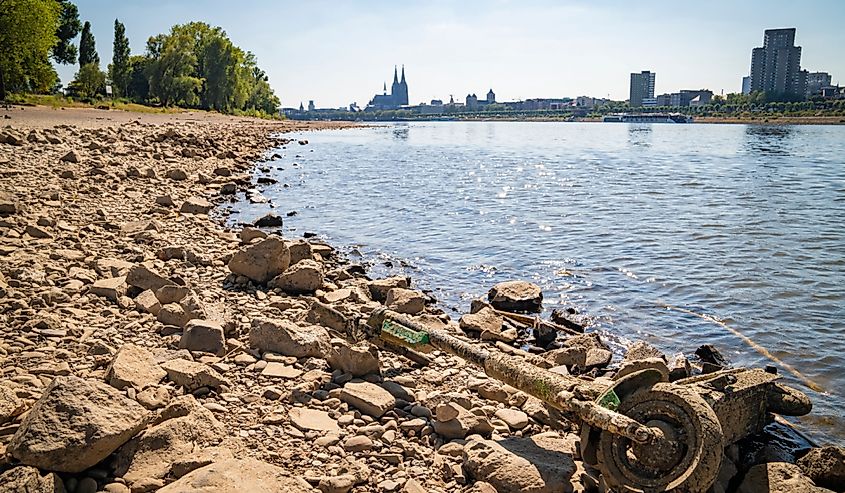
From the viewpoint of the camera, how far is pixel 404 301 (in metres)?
8.69

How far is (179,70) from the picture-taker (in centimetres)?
7444

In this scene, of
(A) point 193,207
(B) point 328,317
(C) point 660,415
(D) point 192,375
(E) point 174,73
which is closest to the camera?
(C) point 660,415

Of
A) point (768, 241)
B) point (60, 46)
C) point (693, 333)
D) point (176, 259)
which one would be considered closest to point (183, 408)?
point (176, 259)

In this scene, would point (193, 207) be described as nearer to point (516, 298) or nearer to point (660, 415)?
point (516, 298)

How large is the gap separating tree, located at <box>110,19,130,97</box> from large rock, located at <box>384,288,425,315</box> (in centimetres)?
7945

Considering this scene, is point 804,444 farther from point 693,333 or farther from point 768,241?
point 768,241

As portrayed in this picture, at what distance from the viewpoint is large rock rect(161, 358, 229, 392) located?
16.9 ft

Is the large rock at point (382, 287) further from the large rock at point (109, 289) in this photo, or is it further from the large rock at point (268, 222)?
the large rock at point (268, 222)

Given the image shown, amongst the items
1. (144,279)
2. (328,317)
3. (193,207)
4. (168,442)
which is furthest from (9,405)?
(193,207)

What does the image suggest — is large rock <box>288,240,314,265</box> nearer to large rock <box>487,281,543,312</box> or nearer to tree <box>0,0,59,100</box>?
large rock <box>487,281,543,312</box>

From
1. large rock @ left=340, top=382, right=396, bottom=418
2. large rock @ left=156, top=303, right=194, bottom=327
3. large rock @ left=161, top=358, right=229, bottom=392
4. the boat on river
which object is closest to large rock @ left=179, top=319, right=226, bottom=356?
large rock @ left=156, top=303, right=194, bottom=327

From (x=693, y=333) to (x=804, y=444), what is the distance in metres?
3.21

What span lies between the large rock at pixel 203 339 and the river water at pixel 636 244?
4.45m

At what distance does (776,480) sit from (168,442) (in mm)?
4007
